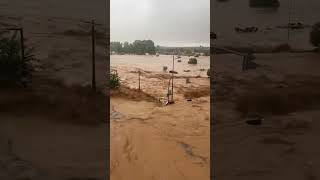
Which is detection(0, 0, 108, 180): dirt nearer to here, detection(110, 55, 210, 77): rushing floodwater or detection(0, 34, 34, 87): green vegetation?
detection(0, 34, 34, 87): green vegetation

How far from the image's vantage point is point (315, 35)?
3117 millimetres

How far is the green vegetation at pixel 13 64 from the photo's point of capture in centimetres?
294

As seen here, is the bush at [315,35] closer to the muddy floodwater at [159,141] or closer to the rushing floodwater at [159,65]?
the muddy floodwater at [159,141]

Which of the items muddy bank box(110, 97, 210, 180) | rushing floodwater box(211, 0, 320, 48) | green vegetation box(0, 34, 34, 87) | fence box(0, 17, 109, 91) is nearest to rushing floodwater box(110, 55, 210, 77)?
muddy bank box(110, 97, 210, 180)

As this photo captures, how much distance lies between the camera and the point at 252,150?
3.15 metres

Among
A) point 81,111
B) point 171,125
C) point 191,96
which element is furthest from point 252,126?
point 191,96

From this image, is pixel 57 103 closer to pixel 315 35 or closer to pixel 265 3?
pixel 265 3

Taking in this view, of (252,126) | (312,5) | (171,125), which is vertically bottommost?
(171,125)

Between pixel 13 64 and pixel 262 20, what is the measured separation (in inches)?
80.3

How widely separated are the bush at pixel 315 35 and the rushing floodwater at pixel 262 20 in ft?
0.10

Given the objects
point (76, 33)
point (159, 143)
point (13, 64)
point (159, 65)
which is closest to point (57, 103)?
point (13, 64)

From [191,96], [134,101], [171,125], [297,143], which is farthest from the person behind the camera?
[191,96]

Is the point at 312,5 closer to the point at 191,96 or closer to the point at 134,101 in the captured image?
the point at 134,101

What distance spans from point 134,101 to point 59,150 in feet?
15.2
